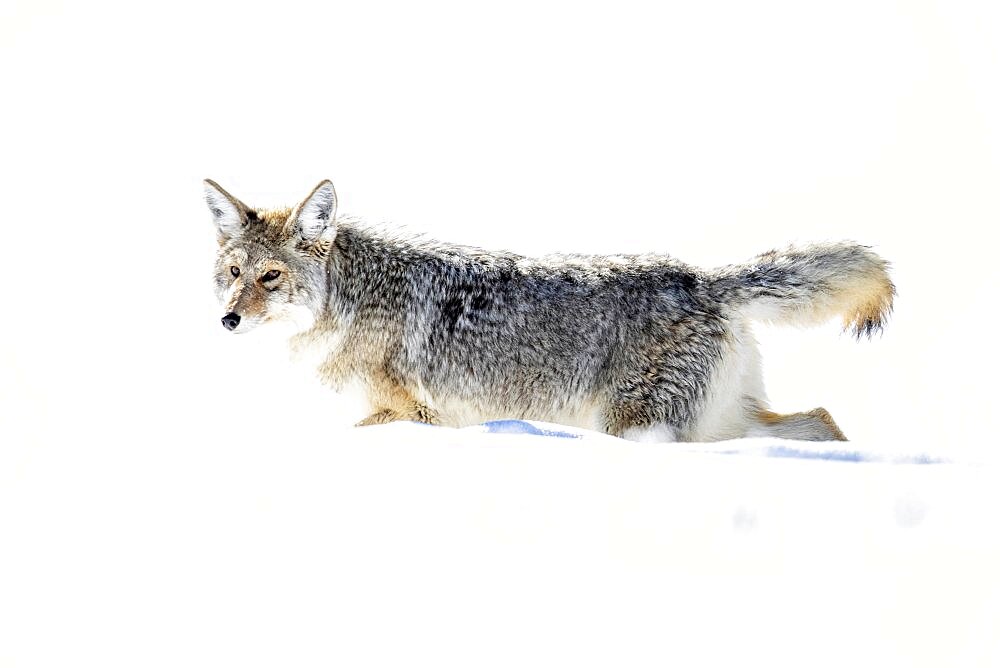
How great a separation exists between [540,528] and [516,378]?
6.21ft

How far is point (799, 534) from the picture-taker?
4.06m

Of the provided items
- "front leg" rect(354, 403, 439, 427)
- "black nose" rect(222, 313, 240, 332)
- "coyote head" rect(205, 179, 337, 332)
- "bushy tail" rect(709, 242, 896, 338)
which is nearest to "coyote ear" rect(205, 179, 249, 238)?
"coyote head" rect(205, 179, 337, 332)

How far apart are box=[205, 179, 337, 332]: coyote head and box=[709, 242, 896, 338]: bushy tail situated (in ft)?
7.06

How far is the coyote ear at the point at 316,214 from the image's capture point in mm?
5887

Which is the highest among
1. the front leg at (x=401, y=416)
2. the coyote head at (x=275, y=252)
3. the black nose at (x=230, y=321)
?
the coyote head at (x=275, y=252)

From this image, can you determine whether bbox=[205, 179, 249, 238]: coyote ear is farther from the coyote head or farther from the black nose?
the black nose

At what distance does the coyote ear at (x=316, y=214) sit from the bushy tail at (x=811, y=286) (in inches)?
83.2

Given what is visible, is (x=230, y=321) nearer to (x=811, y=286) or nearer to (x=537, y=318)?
(x=537, y=318)

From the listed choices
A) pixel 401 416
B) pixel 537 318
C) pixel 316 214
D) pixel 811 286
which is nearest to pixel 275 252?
pixel 316 214

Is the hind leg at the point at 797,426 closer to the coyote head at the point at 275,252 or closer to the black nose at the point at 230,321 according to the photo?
the coyote head at the point at 275,252

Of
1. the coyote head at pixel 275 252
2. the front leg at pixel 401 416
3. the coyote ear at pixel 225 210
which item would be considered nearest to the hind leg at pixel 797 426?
the front leg at pixel 401 416

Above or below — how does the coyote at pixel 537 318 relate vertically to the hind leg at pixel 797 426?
above

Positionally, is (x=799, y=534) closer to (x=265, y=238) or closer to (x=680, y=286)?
(x=680, y=286)

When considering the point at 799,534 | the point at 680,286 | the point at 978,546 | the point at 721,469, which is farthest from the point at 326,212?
the point at 978,546
